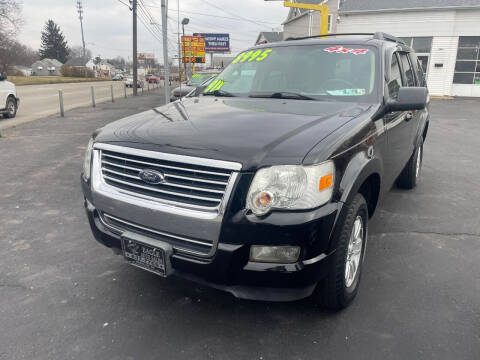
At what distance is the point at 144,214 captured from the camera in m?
2.30

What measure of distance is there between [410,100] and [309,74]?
0.92 metres

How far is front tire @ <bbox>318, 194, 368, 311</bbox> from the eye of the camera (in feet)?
7.46

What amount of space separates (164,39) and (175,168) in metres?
10.9

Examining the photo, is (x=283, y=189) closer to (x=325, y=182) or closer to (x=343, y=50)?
(x=325, y=182)

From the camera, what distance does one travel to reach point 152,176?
227 centimetres

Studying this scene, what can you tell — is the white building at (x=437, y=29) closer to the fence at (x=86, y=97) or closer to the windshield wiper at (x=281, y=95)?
the fence at (x=86, y=97)

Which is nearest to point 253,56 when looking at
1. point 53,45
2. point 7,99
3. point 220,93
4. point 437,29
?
point 220,93

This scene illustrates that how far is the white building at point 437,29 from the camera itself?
816 inches

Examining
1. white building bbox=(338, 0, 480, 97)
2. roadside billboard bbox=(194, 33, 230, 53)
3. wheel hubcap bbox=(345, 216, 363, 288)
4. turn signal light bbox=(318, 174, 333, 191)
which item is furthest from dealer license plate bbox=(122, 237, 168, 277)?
roadside billboard bbox=(194, 33, 230, 53)

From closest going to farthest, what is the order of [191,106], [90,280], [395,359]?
[395,359] < [90,280] < [191,106]

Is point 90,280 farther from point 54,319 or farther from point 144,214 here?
point 144,214

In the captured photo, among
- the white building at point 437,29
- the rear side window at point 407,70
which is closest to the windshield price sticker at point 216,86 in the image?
the rear side window at point 407,70

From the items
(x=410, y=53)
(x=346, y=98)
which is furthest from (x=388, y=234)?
(x=410, y=53)

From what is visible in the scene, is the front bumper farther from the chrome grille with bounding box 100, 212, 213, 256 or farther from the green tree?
the green tree
